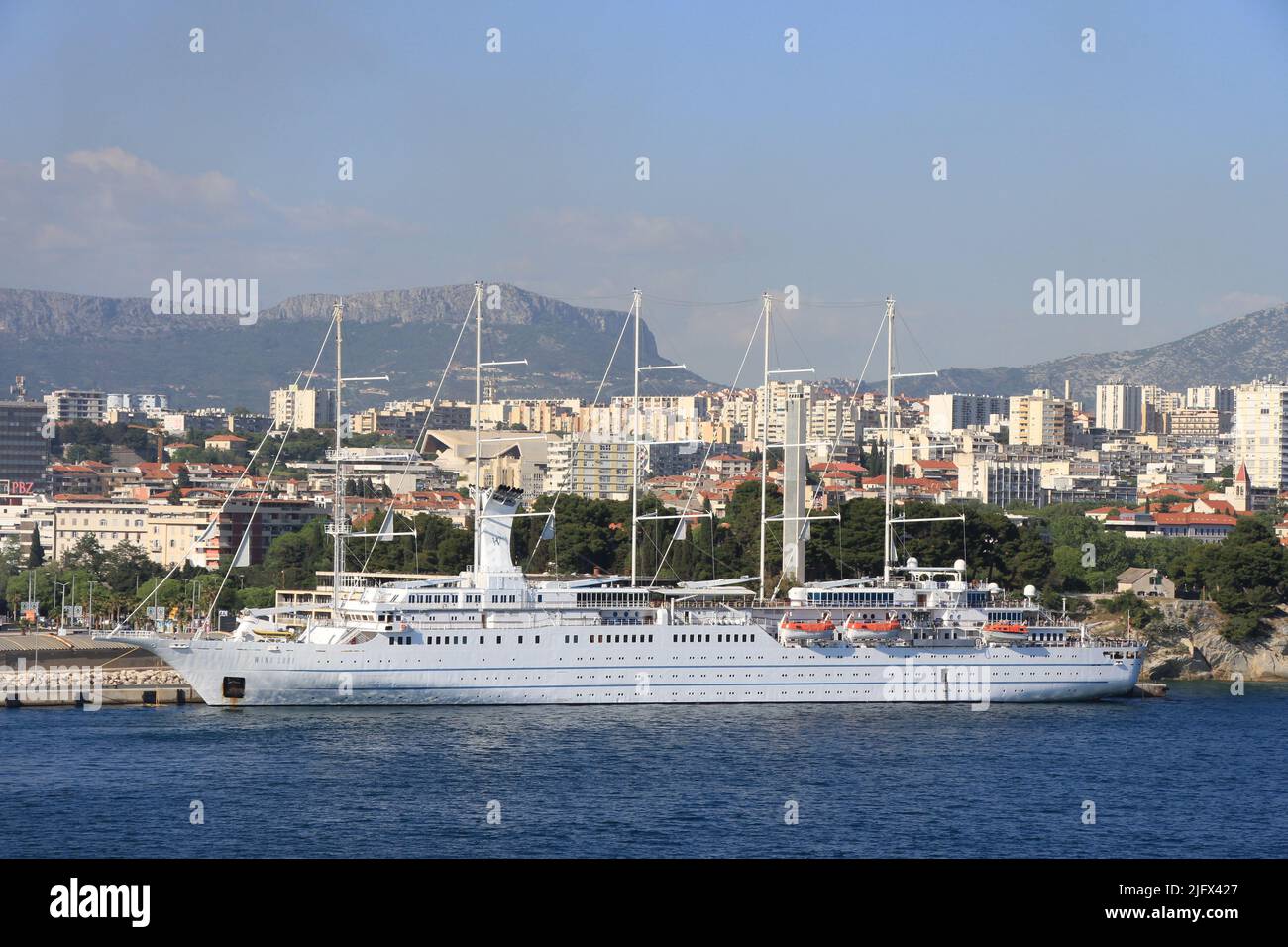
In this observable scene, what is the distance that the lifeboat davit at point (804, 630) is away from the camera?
37.8 metres

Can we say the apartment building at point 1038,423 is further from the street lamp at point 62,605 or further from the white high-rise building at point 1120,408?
the street lamp at point 62,605

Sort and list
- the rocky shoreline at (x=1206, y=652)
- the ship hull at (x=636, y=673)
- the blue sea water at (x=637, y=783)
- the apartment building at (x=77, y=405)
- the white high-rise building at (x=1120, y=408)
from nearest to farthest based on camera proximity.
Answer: the blue sea water at (x=637, y=783) < the ship hull at (x=636, y=673) < the rocky shoreline at (x=1206, y=652) < the apartment building at (x=77, y=405) < the white high-rise building at (x=1120, y=408)

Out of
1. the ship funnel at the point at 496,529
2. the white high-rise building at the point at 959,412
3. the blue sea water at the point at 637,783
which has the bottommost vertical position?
the blue sea water at the point at 637,783

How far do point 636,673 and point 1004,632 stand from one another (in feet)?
28.1

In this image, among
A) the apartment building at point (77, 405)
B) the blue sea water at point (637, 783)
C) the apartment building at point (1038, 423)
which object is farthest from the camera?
the apartment building at point (77, 405)

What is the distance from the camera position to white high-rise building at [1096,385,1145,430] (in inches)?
7338

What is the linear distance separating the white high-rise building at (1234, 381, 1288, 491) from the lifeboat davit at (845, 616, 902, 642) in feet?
300

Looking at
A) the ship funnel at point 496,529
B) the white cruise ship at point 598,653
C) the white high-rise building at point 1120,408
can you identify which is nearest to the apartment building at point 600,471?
the ship funnel at point 496,529

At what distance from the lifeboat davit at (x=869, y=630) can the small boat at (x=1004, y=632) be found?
7.39 feet

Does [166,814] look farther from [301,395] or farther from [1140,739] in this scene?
[301,395]

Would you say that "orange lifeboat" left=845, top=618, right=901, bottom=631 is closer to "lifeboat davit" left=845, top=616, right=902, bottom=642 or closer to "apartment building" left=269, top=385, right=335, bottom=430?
"lifeboat davit" left=845, top=616, right=902, bottom=642

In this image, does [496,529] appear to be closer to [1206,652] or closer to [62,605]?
[62,605]
